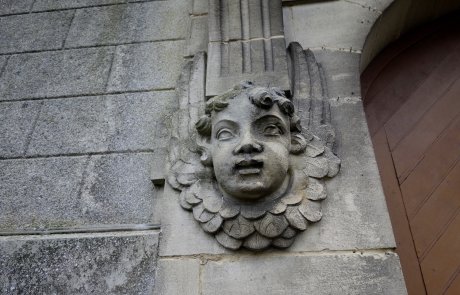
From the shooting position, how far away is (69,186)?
2246mm

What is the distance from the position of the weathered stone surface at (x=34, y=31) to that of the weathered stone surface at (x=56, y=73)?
4.4 inches

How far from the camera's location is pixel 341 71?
91.8 inches

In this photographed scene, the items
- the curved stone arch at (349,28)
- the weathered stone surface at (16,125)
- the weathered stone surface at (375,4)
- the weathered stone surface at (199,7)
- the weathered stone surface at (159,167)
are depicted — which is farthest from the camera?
the weathered stone surface at (199,7)

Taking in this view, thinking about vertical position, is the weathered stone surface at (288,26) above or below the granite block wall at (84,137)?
above

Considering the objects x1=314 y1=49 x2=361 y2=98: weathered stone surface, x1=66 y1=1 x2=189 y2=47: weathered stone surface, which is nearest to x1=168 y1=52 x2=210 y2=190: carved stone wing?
x1=66 y1=1 x2=189 y2=47: weathered stone surface

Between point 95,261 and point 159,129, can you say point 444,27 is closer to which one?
point 159,129

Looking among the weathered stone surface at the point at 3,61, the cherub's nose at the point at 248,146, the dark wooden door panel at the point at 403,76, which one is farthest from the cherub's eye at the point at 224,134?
the weathered stone surface at the point at 3,61

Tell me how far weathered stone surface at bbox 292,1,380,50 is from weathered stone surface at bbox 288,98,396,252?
0.71 meters

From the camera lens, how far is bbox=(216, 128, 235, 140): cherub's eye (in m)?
1.81

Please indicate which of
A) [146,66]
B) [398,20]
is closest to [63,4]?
[146,66]

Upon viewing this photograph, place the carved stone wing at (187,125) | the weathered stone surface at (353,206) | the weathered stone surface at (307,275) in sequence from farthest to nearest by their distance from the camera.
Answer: the carved stone wing at (187,125) < the weathered stone surface at (353,206) < the weathered stone surface at (307,275)

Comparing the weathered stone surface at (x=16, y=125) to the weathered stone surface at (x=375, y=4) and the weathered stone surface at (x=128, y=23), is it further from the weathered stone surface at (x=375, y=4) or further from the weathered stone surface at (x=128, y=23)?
the weathered stone surface at (x=375, y=4)

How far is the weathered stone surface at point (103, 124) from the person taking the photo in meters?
2.38

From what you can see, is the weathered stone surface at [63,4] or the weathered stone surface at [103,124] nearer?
the weathered stone surface at [103,124]
